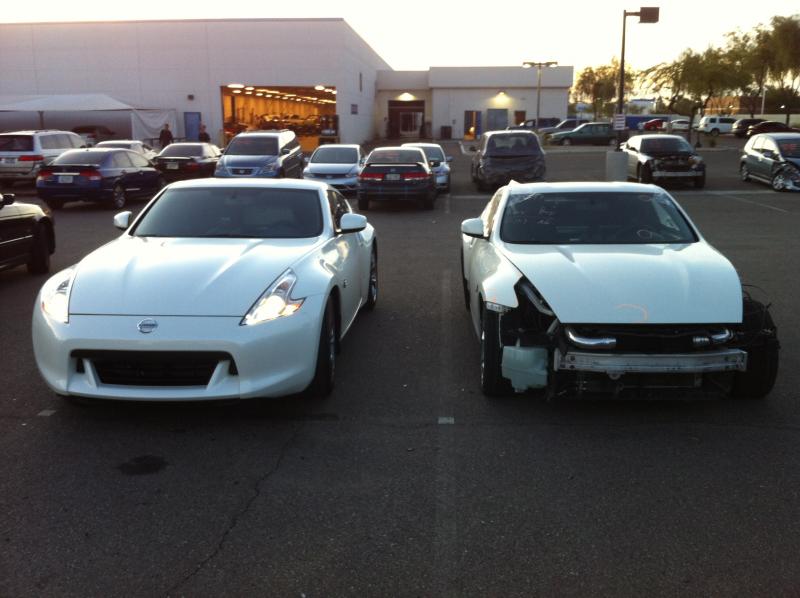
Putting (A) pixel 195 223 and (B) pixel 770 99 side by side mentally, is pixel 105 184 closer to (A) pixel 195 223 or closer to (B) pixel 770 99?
(A) pixel 195 223

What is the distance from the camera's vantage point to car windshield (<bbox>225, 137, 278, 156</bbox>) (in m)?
22.0

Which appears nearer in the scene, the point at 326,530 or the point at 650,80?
the point at 326,530

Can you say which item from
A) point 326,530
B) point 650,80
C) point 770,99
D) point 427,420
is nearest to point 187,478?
point 326,530

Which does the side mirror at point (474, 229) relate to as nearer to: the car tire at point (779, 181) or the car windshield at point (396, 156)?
the car windshield at point (396, 156)

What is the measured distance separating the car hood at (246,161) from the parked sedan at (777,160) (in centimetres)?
1426

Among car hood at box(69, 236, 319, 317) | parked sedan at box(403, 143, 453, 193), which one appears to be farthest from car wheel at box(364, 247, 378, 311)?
parked sedan at box(403, 143, 453, 193)

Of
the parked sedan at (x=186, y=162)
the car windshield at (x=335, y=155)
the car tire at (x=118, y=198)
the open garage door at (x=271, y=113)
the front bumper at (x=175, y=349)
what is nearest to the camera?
the front bumper at (x=175, y=349)

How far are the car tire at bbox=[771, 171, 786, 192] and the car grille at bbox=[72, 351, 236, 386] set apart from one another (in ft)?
67.3

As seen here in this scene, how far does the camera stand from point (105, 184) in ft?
59.3

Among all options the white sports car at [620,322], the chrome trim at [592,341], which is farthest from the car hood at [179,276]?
the chrome trim at [592,341]

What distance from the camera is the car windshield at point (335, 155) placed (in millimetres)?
21500

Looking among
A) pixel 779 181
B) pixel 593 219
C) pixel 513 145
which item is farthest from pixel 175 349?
pixel 779 181

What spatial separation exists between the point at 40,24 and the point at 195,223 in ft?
145

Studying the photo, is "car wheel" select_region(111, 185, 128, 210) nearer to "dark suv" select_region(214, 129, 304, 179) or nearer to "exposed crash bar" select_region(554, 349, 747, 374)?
"dark suv" select_region(214, 129, 304, 179)
